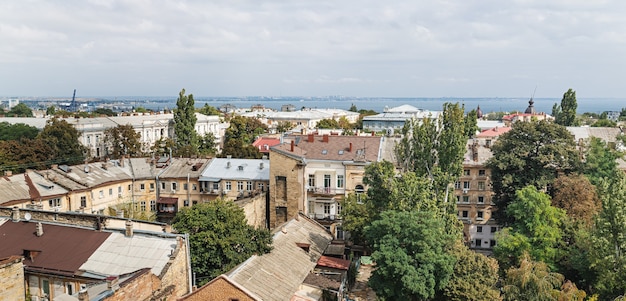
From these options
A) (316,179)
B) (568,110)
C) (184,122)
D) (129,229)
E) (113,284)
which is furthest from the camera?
(568,110)

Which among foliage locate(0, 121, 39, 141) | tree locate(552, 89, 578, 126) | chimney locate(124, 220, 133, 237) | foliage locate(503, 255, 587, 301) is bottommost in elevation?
foliage locate(503, 255, 587, 301)

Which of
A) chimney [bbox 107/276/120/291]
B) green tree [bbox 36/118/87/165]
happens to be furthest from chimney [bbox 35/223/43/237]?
green tree [bbox 36/118/87/165]

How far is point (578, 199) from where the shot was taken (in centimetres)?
3972

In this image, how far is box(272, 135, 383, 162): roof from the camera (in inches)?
1837

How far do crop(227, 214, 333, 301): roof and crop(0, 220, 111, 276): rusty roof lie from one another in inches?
291

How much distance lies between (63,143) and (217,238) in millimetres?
46474

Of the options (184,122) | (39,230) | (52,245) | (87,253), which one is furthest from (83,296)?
(184,122)

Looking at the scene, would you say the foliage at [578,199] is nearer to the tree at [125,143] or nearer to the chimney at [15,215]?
the chimney at [15,215]

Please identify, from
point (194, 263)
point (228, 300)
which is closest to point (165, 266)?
point (228, 300)

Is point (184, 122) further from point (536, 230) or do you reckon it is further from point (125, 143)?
point (536, 230)

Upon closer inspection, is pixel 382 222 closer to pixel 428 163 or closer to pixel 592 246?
pixel 428 163

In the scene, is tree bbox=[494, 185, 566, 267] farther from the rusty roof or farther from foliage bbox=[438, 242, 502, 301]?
the rusty roof

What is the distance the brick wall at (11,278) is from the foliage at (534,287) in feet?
84.9

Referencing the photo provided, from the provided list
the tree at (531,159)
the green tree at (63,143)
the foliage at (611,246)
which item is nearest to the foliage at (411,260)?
the foliage at (611,246)
